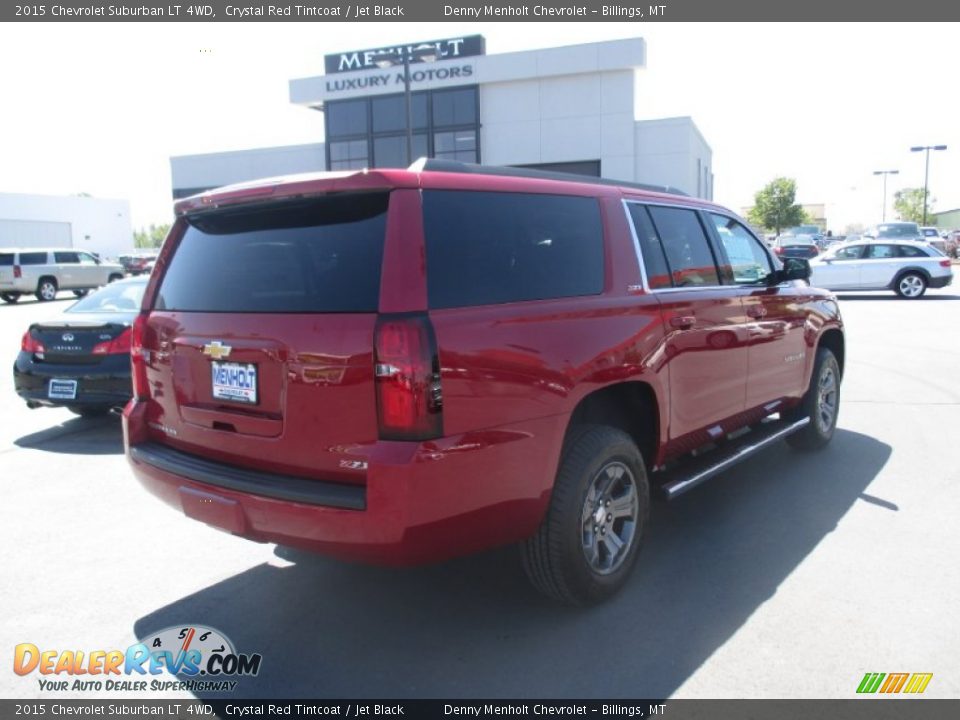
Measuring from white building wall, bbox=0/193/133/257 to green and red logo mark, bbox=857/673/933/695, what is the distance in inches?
3096

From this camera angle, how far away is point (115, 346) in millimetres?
7246

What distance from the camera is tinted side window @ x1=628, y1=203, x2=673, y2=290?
13.7 feet

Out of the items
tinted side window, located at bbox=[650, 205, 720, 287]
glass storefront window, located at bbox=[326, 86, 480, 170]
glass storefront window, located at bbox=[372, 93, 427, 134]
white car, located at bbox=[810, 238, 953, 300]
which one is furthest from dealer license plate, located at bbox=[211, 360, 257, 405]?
glass storefront window, located at bbox=[372, 93, 427, 134]

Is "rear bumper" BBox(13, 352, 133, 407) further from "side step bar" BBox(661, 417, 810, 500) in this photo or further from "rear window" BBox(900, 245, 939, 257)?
"rear window" BBox(900, 245, 939, 257)

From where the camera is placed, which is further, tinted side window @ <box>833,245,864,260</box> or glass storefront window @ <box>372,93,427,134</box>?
glass storefront window @ <box>372,93,427,134</box>

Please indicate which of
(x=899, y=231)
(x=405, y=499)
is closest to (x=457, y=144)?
(x=899, y=231)

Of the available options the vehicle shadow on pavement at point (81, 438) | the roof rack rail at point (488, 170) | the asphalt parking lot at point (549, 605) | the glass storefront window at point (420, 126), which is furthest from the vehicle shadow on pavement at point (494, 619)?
the glass storefront window at point (420, 126)

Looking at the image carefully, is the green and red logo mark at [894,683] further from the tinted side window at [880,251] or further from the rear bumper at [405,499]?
the tinted side window at [880,251]

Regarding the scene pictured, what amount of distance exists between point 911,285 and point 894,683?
2077 centimetres

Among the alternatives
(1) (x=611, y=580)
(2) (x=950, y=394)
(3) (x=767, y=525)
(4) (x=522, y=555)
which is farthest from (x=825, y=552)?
(2) (x=950, y=394)

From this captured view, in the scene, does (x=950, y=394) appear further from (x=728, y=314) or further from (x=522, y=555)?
(x=522, y=555)

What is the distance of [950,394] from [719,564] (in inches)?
233

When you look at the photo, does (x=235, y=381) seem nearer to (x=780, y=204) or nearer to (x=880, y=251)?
(x=880, y=251)

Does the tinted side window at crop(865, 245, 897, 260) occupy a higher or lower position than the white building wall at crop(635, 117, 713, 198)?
lower
